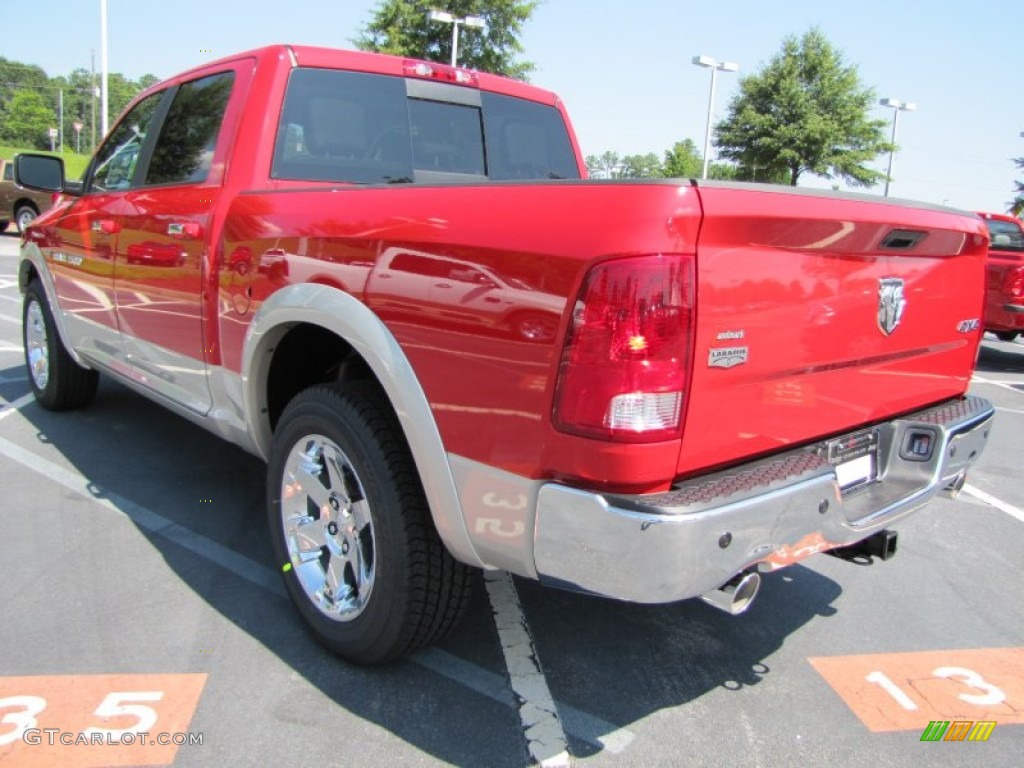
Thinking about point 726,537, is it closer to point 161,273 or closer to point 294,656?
point 294,656

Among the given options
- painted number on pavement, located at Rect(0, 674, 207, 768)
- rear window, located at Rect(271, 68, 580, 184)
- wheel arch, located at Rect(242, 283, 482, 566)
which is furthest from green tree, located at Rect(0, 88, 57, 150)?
painted number on pavement, located at Rect(0, 674, 207, 768)

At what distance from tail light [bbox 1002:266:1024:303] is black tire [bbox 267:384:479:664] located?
979cm

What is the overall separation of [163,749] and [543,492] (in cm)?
133

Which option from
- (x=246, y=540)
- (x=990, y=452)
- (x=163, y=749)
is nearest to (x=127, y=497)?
(x=246, y=540)

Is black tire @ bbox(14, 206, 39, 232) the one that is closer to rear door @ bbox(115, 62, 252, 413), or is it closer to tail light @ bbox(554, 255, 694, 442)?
rear door @ bbox(115, 62, 252, 413)

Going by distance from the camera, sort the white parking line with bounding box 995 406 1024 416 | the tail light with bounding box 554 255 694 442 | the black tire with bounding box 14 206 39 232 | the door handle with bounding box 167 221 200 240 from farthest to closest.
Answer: the black tire with bounding box 14 206 39 232 < the white parking line with bounding box 995 406 1024 416 < the door handle with bounding box 167 221 200 240 < the tail light with bounding box 554 255 694 442

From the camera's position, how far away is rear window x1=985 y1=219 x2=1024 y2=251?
1008 centimetres

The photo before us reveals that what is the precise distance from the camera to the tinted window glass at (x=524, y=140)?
3.88 metres

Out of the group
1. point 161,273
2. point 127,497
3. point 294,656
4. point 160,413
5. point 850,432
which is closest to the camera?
point 850,432

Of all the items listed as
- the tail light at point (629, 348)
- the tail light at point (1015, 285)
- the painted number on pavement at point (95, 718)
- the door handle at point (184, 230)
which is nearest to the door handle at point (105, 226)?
the door handle at point (184, 230)

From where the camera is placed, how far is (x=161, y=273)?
133 inches

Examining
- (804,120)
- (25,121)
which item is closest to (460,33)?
(804,120)

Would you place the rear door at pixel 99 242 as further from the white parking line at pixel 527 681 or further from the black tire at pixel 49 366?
the white parking line at pixel 527 681

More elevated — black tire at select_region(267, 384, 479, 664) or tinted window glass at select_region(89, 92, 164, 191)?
tinted window glass at select_region(89, 92, 164, 191)
